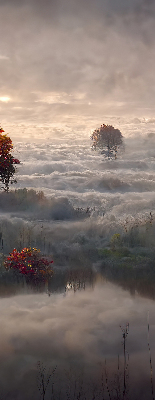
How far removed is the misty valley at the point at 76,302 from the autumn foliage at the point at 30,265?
74mm

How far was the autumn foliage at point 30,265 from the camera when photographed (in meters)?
17.4

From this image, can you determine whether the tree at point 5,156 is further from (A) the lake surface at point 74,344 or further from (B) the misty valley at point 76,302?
(A) the lake surface at point 74,344

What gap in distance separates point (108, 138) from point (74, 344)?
70.1 m

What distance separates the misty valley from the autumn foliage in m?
0.07

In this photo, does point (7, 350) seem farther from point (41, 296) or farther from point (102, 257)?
point (102, 257)

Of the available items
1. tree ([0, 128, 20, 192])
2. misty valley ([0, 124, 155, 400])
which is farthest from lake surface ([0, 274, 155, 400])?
tree ([0, 128, 20, 192])

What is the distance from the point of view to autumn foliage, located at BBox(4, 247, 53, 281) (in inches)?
684

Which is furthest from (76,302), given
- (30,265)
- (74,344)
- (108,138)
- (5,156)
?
(108,138)

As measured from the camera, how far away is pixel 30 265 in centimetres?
1733

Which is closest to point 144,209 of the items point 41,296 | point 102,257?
point 102,257

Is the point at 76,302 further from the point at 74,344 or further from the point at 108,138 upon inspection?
the point at 108,138

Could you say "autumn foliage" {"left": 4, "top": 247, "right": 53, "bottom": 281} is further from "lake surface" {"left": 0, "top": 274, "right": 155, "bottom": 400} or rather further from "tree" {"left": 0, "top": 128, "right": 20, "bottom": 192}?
"tree" {"left": 0, "top": 128, "right": 20, "bottom": 192}

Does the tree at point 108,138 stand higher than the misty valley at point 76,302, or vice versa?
the tree at point 108,138

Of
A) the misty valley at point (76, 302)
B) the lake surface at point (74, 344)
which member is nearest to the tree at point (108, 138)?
the misty valley at point (76, 302)
